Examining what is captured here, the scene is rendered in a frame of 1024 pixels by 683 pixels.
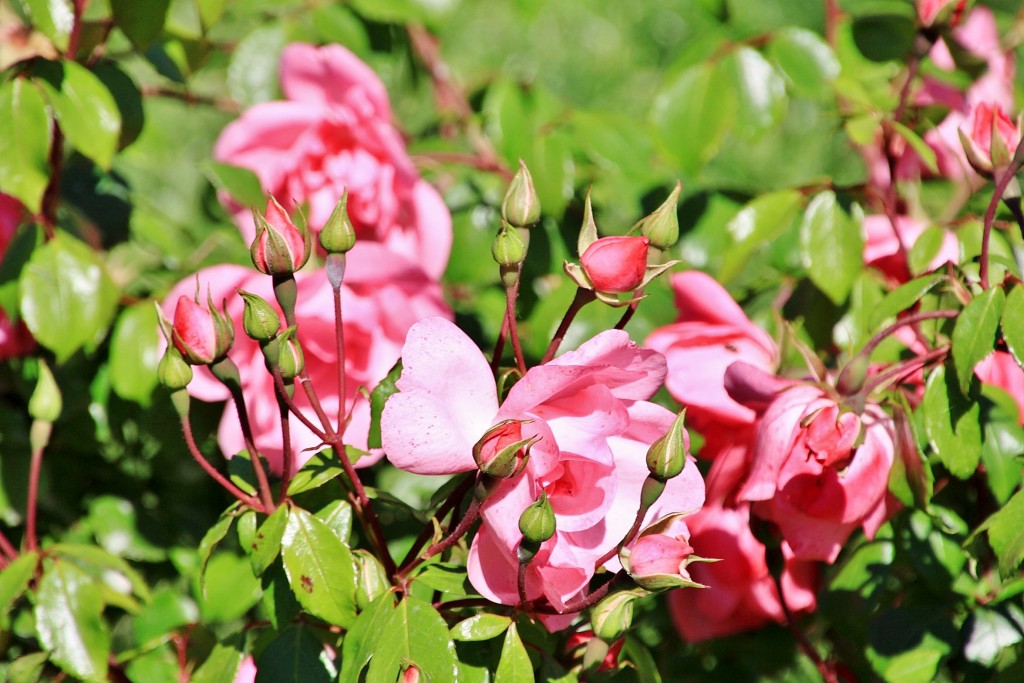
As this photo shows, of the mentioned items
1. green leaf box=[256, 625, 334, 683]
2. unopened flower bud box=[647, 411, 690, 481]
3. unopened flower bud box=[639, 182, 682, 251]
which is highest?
unopened flower bud box=[639, 182, 682, 251]

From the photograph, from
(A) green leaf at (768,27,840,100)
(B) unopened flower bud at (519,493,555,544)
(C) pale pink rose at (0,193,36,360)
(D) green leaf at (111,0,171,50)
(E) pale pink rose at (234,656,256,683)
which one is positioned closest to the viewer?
(B) unopened flower bud at (519,493,555,544)

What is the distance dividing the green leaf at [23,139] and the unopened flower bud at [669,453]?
1.95ft

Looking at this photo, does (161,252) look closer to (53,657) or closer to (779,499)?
(53,657)

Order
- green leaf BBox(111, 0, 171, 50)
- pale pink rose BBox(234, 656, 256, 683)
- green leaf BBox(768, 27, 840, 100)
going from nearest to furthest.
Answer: pale pink rose BBox(234, 656, 256, 683) < green leaf BBox(111, 0, 171, 50) < green leaf BBox(768, 27, 840, 100)

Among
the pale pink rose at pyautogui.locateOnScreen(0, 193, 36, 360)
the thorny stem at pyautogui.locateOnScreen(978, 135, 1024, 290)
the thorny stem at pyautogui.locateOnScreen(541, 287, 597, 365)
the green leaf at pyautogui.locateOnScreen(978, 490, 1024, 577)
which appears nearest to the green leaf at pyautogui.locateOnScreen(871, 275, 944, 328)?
the thorny stem at pyautogui.locateOnScreen(978, 135, 1024, 290)

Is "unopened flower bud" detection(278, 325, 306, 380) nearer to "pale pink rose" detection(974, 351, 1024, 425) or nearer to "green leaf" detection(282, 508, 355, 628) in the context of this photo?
"green leaf" detection(282, 508, 355, 628)

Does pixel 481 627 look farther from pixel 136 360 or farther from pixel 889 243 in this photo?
pixel 889 243

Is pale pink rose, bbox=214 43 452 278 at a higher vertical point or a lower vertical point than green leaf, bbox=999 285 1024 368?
lower

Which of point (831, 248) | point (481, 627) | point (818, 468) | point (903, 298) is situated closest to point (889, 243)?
point (831, 248)

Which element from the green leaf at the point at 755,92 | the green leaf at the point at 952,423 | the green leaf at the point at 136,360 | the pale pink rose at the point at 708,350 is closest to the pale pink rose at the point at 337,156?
the green leaf at the point at 136,360

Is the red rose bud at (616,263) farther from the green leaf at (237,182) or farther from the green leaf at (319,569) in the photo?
the green leaf at (237,182)

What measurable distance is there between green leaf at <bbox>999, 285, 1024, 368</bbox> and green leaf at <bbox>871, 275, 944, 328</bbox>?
0.07m

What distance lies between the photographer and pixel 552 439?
639 millimetres

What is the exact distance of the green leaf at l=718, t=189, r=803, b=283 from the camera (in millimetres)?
1041
